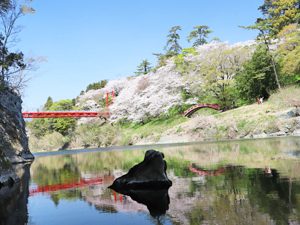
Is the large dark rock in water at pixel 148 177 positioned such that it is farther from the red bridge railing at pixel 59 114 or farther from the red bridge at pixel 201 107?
the red bridge railing at pixel 59 114

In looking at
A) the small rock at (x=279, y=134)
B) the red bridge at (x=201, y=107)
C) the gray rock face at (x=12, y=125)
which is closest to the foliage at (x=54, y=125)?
the red bridge at (x=201, y=107)

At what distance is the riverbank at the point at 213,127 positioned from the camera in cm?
2348

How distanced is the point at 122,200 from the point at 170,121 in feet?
116

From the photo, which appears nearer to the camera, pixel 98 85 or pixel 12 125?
pixel 12 125

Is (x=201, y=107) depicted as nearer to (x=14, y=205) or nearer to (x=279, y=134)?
(x=279, y=134)

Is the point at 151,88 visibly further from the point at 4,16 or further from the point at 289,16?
the point at 4,16

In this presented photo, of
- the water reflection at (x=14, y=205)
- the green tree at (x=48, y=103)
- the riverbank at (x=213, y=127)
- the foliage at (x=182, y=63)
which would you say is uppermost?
the green tree at (x=48, y=103)

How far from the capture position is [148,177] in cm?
746

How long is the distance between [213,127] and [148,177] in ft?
77.4

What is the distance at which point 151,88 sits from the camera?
4631 centimetres

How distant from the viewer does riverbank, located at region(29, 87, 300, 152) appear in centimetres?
2348

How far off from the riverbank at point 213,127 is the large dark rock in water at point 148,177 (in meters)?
17.8

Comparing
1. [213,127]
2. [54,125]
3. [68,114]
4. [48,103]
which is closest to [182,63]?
[213,127]

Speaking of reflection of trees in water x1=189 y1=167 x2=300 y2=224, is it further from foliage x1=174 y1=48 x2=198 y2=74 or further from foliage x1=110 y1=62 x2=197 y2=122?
foliage x1=174 y1=48 x2=198 y2=74
